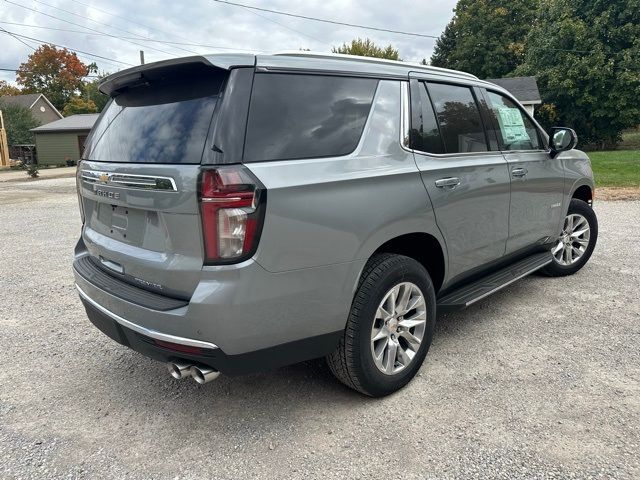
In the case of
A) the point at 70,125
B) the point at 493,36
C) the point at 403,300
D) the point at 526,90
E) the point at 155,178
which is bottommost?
the point at 403,300

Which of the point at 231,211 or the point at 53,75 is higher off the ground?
the point at 53,75

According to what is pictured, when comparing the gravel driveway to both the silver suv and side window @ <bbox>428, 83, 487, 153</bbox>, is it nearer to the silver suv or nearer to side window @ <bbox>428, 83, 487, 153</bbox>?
the silver suv

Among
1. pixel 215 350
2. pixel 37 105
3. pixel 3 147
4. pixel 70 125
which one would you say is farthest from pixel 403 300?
pixel 37 105

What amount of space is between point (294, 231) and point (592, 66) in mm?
30660

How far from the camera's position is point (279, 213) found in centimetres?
226

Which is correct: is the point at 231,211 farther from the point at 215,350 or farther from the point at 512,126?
the point at 512,126

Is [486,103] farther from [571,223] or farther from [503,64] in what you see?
[503,64]

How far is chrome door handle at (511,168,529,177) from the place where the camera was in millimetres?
3871

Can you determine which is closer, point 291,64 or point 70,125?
point 291,64

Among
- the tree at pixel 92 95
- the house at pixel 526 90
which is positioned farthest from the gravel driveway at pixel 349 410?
the tree at pixel 92 95

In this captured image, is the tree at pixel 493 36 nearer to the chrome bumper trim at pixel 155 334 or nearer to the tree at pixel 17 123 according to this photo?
the tree at pixel 17 123

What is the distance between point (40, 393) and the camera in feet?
10.1

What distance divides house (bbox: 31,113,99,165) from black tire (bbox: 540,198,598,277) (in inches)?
1428

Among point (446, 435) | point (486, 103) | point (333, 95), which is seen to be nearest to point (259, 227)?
point (333, 95)
